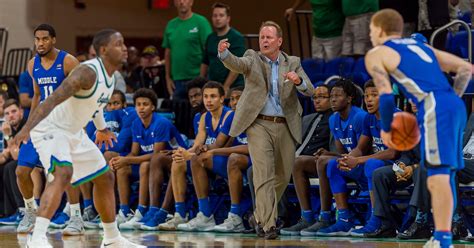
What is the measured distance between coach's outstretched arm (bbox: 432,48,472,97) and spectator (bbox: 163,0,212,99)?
666cm

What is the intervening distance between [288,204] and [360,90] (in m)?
1.55

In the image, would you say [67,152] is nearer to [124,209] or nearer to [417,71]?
[417,71]

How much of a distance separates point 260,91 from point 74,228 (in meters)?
2.63

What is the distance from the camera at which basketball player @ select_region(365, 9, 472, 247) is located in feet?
24.5

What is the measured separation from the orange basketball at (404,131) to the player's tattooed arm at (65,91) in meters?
2.48

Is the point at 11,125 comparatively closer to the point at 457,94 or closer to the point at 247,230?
the point at 247,230

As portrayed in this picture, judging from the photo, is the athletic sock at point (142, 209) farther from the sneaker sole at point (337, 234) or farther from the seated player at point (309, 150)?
the sneaker sole at point (337, 234)

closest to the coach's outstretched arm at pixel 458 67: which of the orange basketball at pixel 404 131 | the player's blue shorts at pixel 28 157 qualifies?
the orange basketball at pixel 404 131

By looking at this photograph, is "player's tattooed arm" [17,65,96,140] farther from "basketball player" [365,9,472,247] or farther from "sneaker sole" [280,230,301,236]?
"sneaker sole" [280,230,301,236]

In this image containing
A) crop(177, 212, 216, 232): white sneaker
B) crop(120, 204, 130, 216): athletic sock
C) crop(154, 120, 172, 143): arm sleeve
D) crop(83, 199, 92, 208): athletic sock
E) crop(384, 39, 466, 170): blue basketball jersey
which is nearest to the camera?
crop(384, 39, 466, 170): blue basketball jersey

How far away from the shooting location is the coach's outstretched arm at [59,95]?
806 cm

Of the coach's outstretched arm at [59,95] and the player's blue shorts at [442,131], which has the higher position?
the coach's outstretched arm at [59,95]

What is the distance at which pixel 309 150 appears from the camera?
452 inches

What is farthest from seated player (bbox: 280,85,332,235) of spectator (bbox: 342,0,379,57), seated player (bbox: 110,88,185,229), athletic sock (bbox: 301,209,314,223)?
seated player (bbox: 110,88,185,229)
